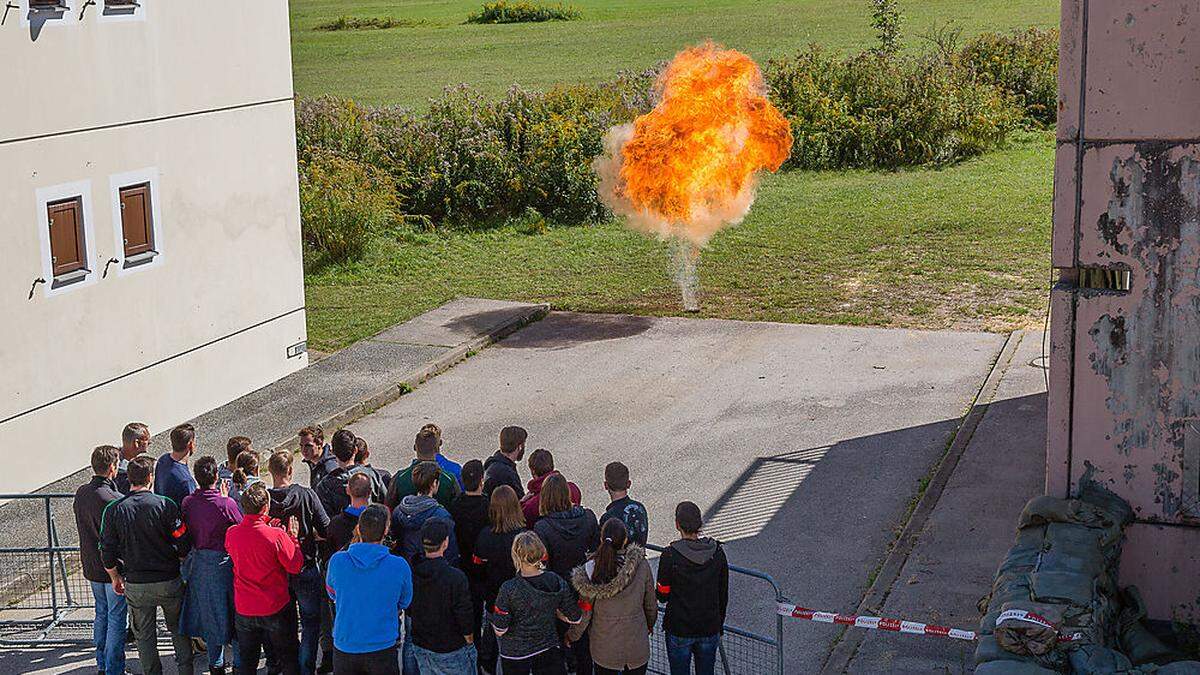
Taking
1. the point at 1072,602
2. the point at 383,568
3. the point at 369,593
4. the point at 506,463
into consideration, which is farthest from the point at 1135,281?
the point at 369,593

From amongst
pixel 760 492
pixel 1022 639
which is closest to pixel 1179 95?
pixel 1022 639

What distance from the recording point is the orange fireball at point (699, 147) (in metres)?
18.3

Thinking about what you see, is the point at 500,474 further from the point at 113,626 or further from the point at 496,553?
the point at 113,626

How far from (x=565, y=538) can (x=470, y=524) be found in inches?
27.4

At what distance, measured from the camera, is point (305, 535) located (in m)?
8.89

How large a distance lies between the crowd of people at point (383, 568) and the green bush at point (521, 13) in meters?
41.9

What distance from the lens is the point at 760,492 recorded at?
42.4 feet

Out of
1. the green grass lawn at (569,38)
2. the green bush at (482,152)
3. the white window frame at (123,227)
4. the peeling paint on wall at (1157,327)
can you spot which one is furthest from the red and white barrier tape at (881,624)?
the green grass lawn at (569,38)

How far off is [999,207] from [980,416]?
430 inches

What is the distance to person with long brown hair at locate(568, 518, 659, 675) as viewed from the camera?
7949 mm

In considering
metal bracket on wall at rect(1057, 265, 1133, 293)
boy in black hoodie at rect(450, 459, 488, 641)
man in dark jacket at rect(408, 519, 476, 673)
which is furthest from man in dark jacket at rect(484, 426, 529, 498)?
metal bracket on wall at rect(1057, 265, 1133, 293)

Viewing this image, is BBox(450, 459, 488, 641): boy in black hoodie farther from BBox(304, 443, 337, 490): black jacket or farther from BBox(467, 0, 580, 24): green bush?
BBox(467, 0, 580, 24): green bush

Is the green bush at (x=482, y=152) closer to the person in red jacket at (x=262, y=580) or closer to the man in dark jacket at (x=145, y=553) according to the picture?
the man in dark jacket at (x=145, y=553)

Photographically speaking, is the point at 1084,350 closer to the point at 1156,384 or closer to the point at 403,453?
the point at 1156,384
